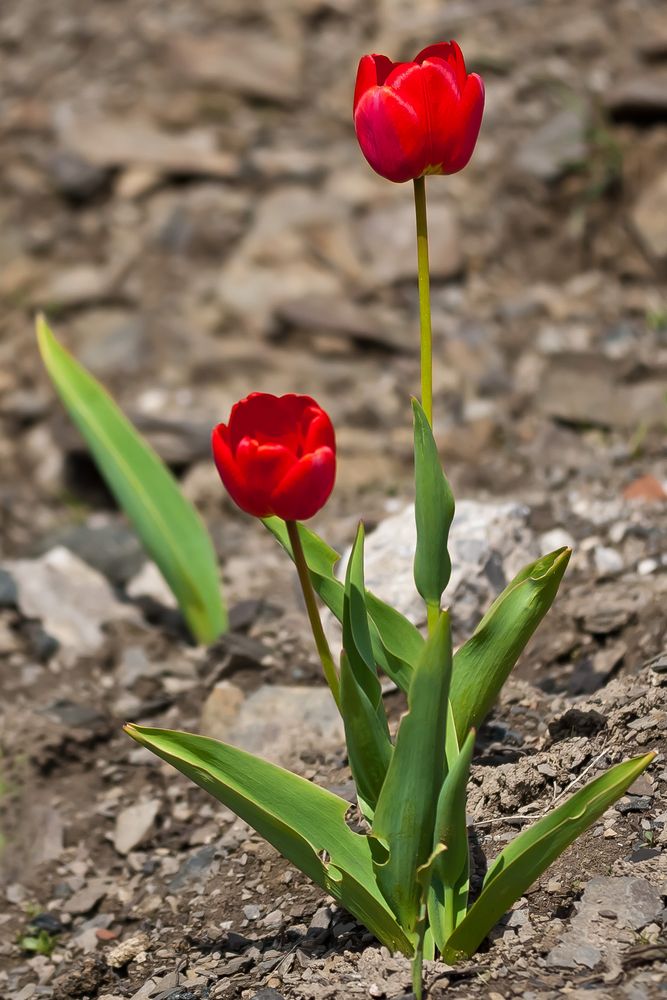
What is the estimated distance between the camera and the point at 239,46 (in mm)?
5277

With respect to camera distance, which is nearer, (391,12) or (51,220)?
(51,220)

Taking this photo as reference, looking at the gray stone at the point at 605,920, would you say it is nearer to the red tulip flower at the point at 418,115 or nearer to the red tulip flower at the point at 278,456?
the red tulip flower at the point at 278,456

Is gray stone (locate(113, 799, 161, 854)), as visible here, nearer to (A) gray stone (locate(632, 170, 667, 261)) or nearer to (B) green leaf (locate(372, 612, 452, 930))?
(B) green leaf (locate(372, 612, 452, 930))

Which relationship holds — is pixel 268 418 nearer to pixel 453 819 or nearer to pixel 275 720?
pixel 453 819

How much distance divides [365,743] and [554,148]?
348 cm

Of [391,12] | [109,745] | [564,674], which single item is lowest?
[109,745]

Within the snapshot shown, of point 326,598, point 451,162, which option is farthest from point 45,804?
point 451,162

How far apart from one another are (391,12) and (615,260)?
6.27 ft

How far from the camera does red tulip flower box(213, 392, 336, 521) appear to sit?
1.45 meters

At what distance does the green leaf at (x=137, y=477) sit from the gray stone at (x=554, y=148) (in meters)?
2.36

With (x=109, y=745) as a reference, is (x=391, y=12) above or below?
above

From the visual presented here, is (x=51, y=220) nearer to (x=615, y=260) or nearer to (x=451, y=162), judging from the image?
(x=615, y=260)

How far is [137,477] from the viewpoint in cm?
286

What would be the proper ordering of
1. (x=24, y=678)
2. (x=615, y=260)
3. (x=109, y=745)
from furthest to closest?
(x=615, y=260) < (x=24, y=678) < (x=109, y=745)
